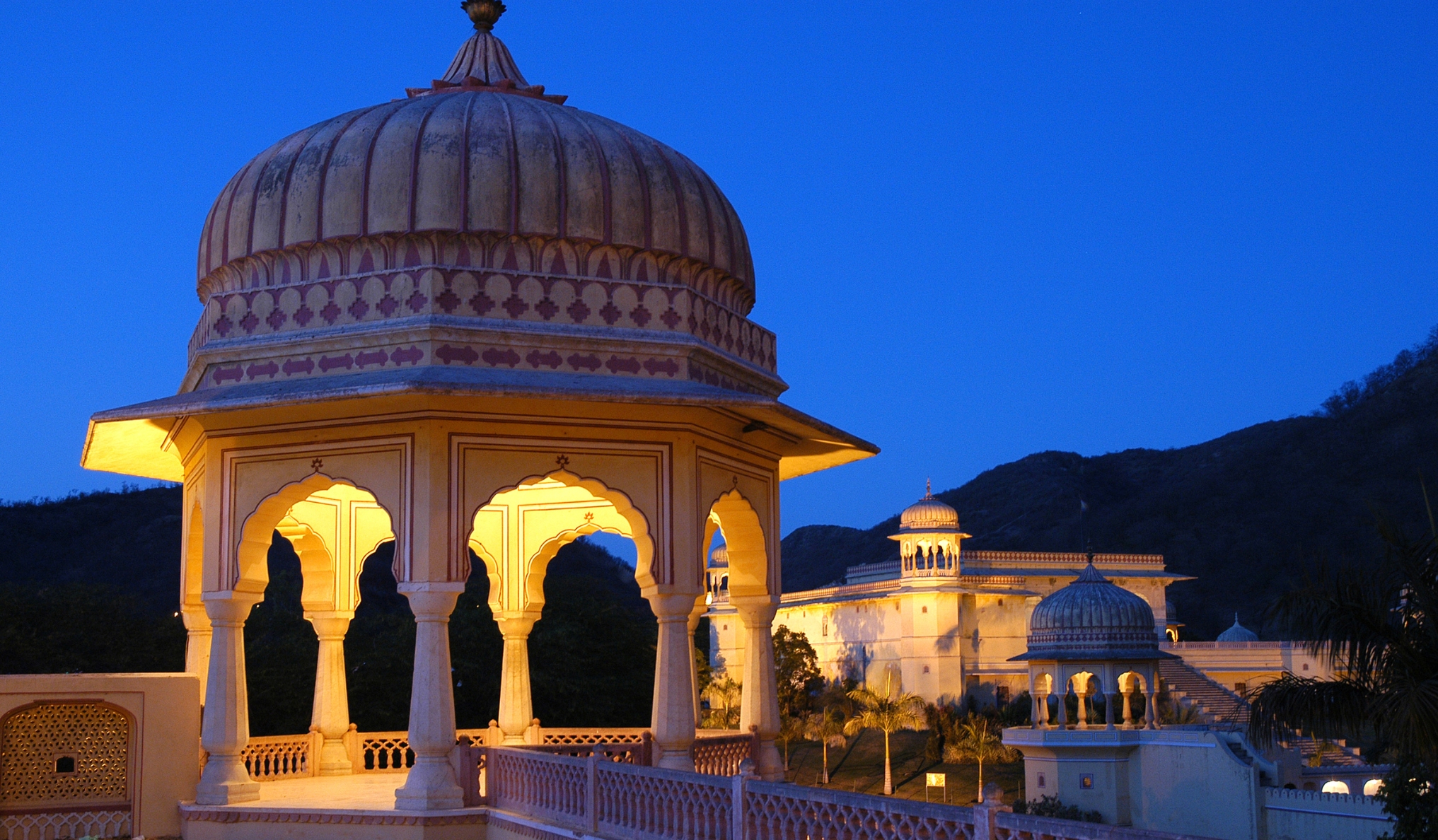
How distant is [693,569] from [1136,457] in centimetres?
9052

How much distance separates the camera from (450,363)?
1073 centimetres

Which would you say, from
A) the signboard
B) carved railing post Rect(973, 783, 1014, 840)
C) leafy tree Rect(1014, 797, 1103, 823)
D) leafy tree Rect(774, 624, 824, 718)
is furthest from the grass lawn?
carved railing post Rect(973, 783, 1014, 840)

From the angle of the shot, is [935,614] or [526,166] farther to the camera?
[935,614]

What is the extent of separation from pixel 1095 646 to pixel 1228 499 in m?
49.0

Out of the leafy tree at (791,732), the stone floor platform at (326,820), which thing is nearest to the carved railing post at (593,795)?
the stone floor platform at (326,820)

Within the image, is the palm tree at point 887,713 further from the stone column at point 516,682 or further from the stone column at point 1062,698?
the stone column at point 516,682

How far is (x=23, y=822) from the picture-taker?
37.3 ft

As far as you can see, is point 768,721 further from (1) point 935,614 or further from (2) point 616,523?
(1) point 935,614

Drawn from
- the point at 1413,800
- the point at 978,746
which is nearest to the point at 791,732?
the point at 978,746

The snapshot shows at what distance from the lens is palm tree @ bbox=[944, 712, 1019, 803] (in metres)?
34.8

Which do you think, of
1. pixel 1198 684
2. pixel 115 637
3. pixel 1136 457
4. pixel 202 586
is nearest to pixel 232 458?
pixel 202 586

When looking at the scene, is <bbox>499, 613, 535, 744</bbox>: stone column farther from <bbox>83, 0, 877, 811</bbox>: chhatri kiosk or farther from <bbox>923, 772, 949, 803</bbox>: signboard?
<bbox>923, 772, 949, 803</bbox>: signboard

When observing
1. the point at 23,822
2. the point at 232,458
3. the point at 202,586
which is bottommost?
the point at 23,822

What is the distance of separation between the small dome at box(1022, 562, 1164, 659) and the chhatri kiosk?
1726 cm
